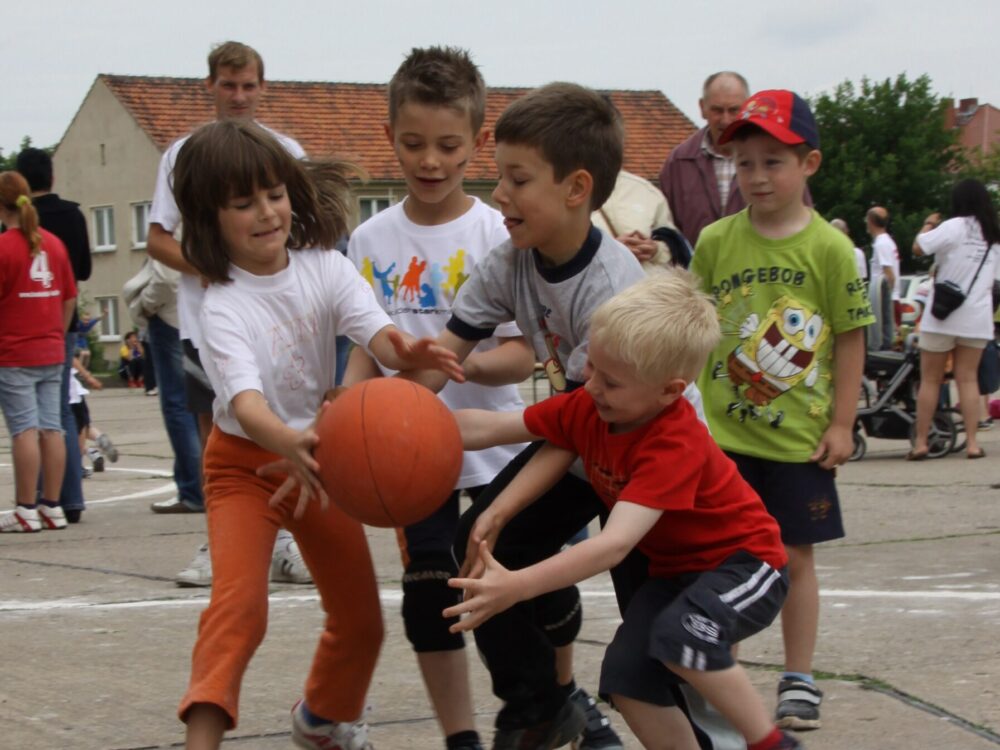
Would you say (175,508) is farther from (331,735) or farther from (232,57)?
(331,735)

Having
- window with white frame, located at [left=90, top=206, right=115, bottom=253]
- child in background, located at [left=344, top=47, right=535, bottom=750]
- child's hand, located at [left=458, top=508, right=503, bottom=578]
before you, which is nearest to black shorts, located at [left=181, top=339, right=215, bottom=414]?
child in background, located at [left=344, top=47, right=535, bottom=750]

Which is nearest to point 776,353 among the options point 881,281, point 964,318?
point 964,318

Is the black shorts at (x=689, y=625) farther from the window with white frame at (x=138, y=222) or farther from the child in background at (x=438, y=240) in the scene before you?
the window with white frame at (x=138, y=222)

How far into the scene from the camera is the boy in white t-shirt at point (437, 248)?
438 centimetres

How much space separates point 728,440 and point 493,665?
3.95 feet

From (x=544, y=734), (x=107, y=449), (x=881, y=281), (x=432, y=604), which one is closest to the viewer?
(x=544, y=734)

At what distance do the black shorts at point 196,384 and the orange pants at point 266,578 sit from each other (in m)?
3.14

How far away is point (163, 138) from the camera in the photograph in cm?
5441

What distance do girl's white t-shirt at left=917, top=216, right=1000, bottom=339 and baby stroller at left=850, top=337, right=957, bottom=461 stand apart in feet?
1.70

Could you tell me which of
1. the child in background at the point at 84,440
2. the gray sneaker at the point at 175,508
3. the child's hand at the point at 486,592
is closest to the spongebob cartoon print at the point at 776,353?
the child's hand at the point at 486,592

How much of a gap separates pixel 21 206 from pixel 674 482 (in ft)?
21.9

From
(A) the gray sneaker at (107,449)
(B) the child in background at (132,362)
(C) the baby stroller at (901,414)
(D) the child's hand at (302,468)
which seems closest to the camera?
(D) the child's hand at (302,468)

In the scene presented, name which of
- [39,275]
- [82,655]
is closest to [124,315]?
[39,275]

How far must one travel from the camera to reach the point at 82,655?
5.46m
